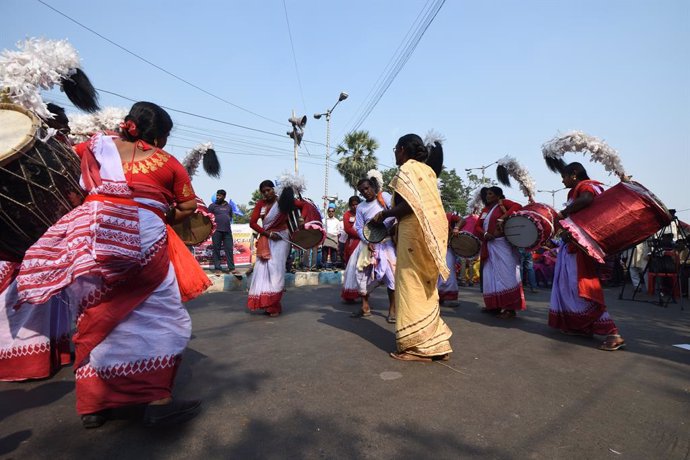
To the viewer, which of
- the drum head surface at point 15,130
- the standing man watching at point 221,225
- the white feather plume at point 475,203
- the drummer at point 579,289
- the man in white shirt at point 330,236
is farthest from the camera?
the man in white shirt at point 330,236

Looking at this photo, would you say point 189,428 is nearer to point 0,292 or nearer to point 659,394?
point 0,292

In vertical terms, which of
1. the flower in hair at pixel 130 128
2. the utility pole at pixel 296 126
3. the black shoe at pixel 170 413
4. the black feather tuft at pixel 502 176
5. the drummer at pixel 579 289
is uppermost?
the utility pole at pixel 296 126

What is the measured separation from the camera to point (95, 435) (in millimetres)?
2193

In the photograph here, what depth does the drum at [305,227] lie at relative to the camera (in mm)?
5938

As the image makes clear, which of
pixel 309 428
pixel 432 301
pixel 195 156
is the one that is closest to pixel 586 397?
pixel 432 301

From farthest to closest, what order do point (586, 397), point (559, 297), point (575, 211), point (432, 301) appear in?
point (559, 297) < point (575, 211) < point (432, 301) < point (586, 397)

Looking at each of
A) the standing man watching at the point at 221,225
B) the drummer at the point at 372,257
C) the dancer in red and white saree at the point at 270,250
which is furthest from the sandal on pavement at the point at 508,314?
the standing man watching at the point at 221,225

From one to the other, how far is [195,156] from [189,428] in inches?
149

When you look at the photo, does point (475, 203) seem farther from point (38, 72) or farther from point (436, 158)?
point (38, 72)

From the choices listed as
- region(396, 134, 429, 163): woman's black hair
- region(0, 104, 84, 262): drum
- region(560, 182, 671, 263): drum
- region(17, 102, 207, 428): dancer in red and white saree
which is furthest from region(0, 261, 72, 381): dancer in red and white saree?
region(560, 182, 671, 263): drum

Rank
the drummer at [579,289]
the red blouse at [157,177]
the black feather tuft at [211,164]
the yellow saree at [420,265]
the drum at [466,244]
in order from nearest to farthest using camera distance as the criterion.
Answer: the red blouse at [157,177] → the yellow saree at [420,265] → the drummer at [579,289] → the black feather tuft at [211,164] → the drum at [466,244]

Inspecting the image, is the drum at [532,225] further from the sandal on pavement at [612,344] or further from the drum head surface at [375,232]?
the drum head surface at [375,232]

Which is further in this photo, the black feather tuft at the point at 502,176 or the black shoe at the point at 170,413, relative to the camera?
the black feather tuft at the point at 502,176

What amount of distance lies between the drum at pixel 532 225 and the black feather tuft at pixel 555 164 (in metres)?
0.47
